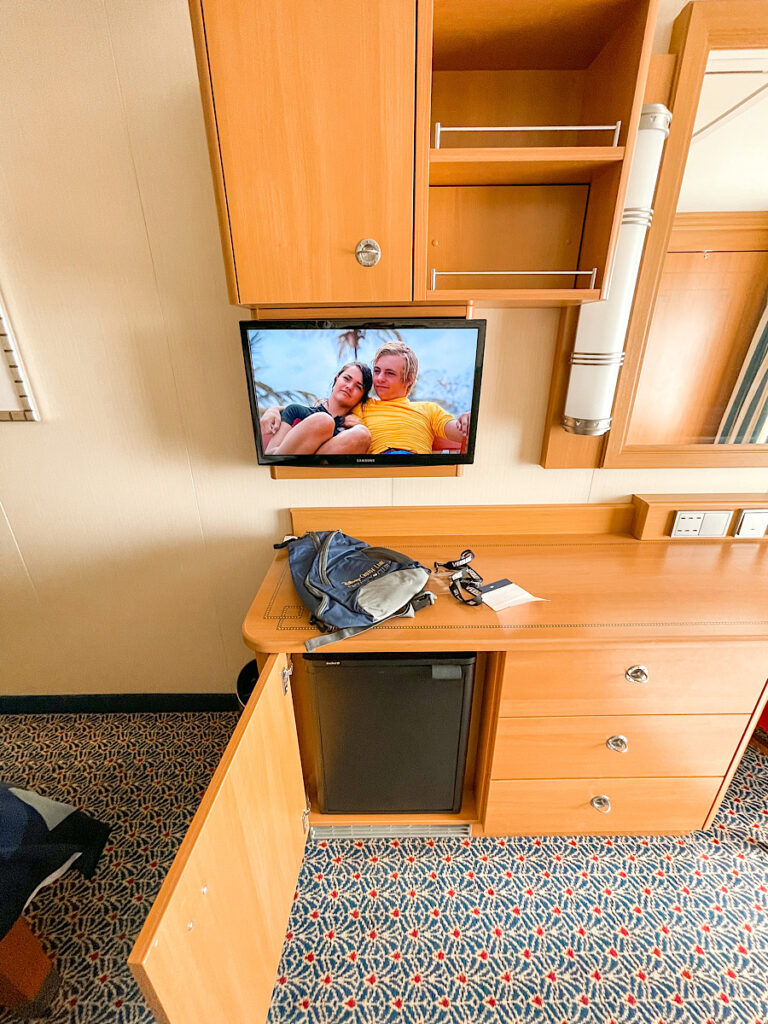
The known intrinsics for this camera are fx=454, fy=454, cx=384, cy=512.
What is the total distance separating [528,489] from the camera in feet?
5.26

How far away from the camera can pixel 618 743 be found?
129cm

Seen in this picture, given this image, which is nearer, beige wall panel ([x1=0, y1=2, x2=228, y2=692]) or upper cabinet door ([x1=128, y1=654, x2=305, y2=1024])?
upper cabinet door ([x1=128, y1=654, x2=305, y2=1024])

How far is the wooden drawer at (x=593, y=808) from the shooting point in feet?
4.47

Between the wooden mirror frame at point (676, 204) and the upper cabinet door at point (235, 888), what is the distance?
1.29m

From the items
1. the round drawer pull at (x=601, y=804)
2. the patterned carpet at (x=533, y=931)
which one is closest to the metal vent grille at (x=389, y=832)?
the patterned carpet at (x=533, y=931)

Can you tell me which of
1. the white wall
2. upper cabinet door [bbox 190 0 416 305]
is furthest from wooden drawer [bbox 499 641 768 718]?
upper cabinet door [bbox 190 0 416 305]

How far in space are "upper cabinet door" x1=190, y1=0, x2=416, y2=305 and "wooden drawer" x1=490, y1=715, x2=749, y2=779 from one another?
4.02 ft

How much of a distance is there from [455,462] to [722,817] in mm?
1535

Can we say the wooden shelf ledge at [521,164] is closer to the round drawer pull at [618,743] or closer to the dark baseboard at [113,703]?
the round drawer pull at [618,743]

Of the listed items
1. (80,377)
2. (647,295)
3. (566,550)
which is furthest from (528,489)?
(80,377)

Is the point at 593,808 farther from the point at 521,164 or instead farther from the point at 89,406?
the point at 89,406

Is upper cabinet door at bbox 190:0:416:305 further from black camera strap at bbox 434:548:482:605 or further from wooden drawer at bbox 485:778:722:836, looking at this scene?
wooden drawer at bbox 485:778:722:836

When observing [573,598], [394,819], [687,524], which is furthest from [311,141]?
[394,819]

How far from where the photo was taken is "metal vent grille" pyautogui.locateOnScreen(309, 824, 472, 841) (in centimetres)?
149
